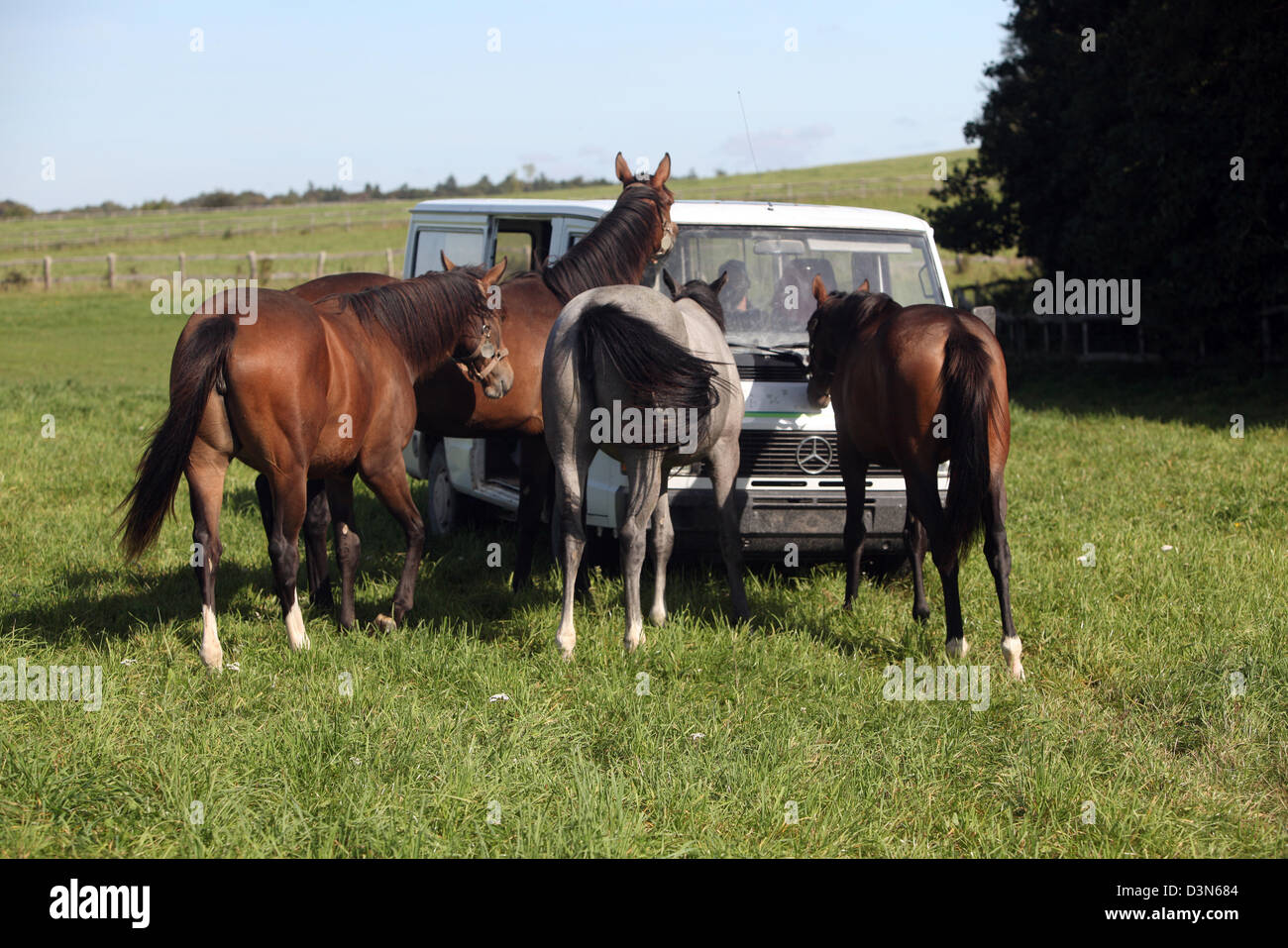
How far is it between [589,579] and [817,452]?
1.52 m

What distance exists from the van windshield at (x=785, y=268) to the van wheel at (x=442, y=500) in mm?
2460

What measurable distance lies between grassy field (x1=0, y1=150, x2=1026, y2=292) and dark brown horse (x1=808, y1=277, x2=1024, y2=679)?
24.1 meters

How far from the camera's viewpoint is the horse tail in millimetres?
5391

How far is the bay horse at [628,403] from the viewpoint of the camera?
5.43 m

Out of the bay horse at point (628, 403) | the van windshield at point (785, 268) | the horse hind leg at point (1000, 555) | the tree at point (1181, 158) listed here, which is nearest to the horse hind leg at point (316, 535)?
the bay horse at point (628, 403)

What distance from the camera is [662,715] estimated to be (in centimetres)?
457

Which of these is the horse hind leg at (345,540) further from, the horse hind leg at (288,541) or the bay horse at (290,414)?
the horse hind leg at (288,541)

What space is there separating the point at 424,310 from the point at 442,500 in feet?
8.74

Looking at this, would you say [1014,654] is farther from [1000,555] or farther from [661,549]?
[661,549]

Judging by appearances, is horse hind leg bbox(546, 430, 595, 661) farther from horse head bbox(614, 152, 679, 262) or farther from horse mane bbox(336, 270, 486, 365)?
horse head bbox(614, 152, 679, 262)

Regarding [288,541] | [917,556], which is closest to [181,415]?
[288,541]

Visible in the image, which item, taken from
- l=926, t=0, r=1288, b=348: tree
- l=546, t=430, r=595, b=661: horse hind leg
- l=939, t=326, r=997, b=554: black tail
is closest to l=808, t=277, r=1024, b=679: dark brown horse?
l=939, t=326, r=997, b=554: black tail
